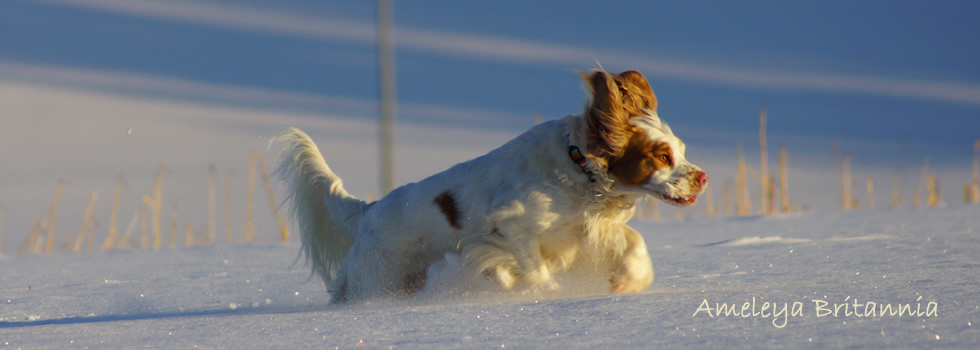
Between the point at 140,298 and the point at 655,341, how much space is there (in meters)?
2.76

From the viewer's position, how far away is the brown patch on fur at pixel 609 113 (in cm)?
281

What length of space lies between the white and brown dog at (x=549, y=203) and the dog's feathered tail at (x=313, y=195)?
54 cm

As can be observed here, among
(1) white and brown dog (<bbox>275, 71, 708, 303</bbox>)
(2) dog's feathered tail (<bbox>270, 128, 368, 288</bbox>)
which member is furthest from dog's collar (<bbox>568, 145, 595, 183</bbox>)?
(2) dog's feathered tail (<bbox>270, 128, 368, 288</bbox>)

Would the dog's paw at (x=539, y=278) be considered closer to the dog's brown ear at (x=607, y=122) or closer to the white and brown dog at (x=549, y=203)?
the white and brown dog at (x=549, y=203)

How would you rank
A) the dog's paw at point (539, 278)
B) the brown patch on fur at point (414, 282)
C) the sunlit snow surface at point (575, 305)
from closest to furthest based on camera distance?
the sunlit snow surface at point (575, 305) < the dog's paw at point (539, 278) < the brown patch on fur at point (414, 282)

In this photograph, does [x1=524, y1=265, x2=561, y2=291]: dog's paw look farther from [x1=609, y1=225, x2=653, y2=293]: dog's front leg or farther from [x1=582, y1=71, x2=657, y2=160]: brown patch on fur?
[x1=582, y1=71, x2=657, y2=160]: brown patch on fur

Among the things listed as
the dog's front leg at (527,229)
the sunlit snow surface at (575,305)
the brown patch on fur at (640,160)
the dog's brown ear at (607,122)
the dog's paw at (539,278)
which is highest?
the dog's brown ear at (607,122)

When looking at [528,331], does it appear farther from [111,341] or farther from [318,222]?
[318,222]

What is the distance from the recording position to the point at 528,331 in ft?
6.64

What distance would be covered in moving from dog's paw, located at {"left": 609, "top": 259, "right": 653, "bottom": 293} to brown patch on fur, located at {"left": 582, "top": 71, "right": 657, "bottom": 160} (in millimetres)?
406

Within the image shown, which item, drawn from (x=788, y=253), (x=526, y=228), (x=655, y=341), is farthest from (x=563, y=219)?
(x=788, y=253)


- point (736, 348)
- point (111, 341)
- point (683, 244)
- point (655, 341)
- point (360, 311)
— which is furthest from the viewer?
point (683, 244)

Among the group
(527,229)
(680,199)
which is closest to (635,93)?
(680,199)

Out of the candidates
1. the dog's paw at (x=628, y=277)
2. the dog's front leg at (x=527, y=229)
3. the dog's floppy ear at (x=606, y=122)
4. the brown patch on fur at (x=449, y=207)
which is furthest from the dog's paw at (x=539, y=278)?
the dog's floppy ear at (x=606, y=122)
